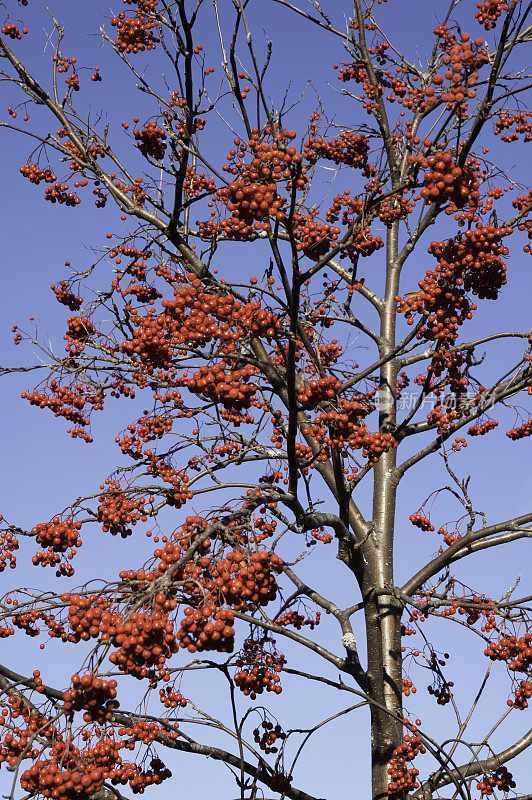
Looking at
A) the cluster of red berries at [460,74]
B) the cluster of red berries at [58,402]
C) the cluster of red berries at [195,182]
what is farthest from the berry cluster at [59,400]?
the cluster of red berries at [460,74]

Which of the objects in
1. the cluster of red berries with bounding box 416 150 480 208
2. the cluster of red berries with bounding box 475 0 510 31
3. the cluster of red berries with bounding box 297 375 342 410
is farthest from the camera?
the cluster of red berries with bounding box 475 0 510 31

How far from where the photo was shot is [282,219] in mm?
4684

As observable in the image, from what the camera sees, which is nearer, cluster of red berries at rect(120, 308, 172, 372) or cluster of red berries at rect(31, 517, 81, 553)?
cluster of red berries at rect(120, 308, 172, 372)

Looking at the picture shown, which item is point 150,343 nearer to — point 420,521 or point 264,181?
point 264,181

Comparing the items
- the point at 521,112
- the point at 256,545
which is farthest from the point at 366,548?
the point at 521,112

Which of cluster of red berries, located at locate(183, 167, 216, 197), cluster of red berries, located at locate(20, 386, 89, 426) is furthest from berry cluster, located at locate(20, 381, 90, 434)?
cluster of red berries, located at locate(183, 167, 216, 197)

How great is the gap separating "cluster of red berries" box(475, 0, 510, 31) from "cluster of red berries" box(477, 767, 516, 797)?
265 inches

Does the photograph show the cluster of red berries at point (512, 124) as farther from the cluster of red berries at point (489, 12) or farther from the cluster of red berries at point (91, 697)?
the cluster of red berries at point (91, 697)

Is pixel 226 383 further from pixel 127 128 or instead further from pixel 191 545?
pixel 127 128

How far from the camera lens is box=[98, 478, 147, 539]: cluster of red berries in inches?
264

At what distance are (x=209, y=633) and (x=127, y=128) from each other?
221 inches

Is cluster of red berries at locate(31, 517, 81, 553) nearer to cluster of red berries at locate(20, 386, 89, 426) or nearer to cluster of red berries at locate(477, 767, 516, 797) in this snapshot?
cluster of red berries at locate(20, 386, 89, 426)

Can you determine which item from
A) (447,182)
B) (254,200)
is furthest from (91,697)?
(447,182)

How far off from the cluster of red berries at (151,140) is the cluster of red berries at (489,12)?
3185 millimetres
